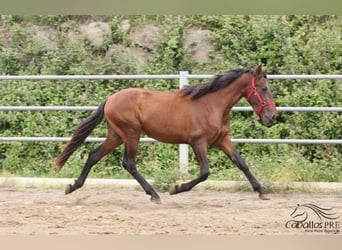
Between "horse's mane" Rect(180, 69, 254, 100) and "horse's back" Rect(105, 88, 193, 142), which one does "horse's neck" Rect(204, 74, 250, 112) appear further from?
"horse's back" Rect(105, 88, 193, 142)

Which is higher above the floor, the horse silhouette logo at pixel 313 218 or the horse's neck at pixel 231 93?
the horse's neck at pixel 231 93

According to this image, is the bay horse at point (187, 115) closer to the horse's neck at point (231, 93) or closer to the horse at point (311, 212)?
the horse's neck at point (231, 93)

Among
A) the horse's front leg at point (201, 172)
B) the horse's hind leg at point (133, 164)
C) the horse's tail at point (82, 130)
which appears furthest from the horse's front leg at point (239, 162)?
the horse's tail at point (82, 130)

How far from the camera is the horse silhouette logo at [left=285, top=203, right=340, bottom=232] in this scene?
5.86 meters

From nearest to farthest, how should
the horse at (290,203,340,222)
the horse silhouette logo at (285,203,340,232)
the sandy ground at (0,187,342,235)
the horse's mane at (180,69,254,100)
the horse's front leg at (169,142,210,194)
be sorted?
the sandy ground at (0,187,342,235), the horse silhouette logo at (285,203,340,232), the horse at (290,203,340,222), the horse's front leg at (169,142,210,194), the horse's mane at (180,69,254,100)

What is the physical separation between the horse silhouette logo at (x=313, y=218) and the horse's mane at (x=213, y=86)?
142 cm

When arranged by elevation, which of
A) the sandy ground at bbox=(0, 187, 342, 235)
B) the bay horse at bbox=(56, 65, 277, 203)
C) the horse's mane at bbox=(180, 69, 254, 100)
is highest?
the horse's mane at bbox=(180, 69, 254, 100)

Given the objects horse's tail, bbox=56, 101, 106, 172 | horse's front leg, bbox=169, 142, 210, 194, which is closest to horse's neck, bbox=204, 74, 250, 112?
horse's front leg, bbox=169, 142, 210, 194

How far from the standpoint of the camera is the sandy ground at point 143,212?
5.70 metres

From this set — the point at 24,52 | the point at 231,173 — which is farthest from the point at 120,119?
the point at 24,52

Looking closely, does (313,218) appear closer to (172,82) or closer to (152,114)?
(152,114)

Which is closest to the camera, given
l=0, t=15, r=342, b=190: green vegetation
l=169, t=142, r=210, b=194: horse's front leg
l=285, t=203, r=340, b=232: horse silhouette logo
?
l=285, t=203, r=340, b=232: horse silhouette logo

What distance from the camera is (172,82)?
10234 millimetres

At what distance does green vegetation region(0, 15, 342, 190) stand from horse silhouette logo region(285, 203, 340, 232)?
1.34m
